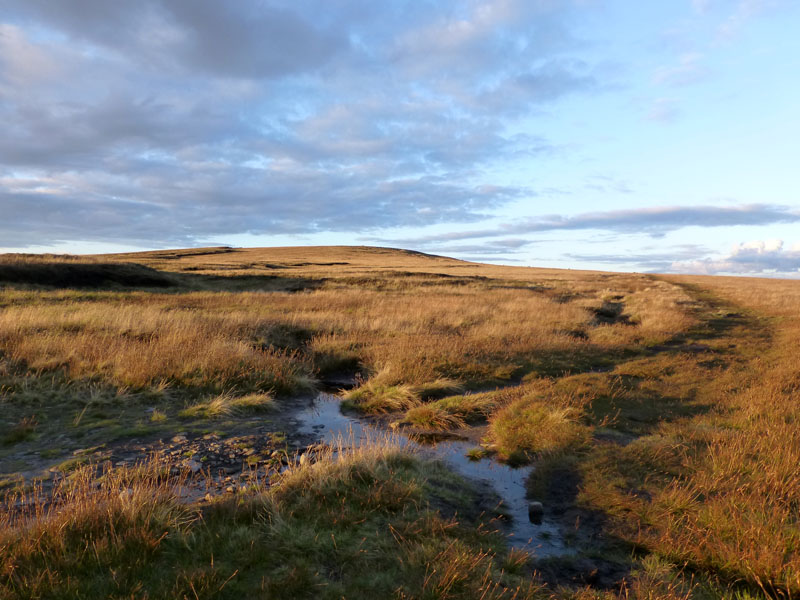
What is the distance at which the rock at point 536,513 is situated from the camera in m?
5.76

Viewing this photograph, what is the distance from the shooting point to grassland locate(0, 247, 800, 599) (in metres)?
4.21

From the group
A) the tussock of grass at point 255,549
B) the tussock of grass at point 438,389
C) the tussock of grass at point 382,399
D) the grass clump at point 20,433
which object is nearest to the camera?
the tussock of grass at point 255,549

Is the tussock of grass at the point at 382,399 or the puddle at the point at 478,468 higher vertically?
the tussock of grass at the point at 382,399

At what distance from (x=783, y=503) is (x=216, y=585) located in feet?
20.6

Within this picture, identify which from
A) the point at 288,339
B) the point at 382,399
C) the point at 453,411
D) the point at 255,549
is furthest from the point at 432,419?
the point at 288,339

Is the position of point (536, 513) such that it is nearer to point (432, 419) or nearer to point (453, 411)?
point (432, 419)

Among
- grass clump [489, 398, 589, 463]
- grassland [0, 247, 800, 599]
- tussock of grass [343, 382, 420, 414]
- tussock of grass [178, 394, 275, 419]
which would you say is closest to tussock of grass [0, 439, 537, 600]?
grassland [0, 247, 800, 599]

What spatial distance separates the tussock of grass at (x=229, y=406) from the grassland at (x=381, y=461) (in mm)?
47

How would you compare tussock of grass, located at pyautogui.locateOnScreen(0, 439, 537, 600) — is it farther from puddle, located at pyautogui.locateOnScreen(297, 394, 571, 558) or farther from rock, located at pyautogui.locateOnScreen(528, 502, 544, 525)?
rock, located at pyautogui.locateOnScreen(528, 502, 544, 525)

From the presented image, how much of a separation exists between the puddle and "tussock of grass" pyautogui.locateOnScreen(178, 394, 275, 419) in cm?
87

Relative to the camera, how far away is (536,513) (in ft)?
19.2

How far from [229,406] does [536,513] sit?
6453mm

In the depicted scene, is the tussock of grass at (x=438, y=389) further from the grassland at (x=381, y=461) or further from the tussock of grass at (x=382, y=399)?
the tussock of grass at (x=382, y=399)

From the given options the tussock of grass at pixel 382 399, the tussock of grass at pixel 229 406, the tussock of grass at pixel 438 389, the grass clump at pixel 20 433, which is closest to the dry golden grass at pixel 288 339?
the tussock of grass at pixel 438 389
